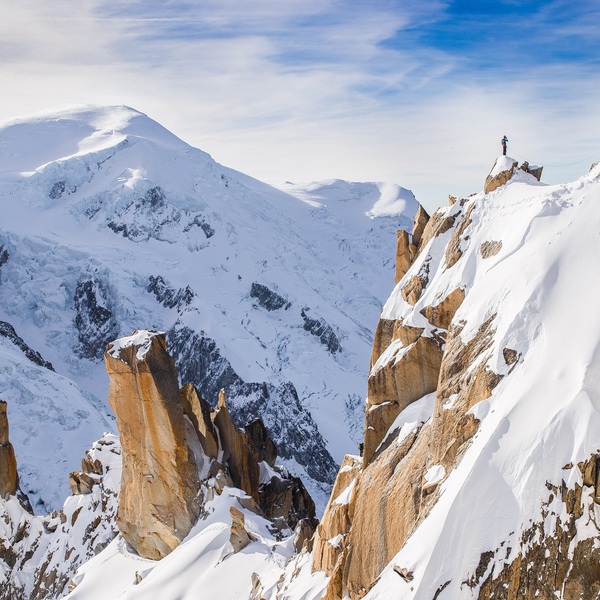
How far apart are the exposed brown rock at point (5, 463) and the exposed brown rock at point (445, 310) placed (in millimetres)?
35928

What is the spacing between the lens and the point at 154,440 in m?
38.3

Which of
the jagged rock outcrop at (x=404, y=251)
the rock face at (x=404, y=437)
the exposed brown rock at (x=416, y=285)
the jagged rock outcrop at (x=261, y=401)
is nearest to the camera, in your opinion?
the rock face at (x=404, y=437)

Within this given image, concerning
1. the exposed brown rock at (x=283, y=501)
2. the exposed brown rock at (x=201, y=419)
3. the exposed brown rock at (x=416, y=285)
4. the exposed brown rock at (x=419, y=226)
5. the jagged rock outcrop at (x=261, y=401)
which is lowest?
the jagged rock outcrop at (x=261, y=401)

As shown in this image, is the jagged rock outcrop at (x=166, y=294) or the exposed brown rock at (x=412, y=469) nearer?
the exposed brown rock at (x=412, y=469)

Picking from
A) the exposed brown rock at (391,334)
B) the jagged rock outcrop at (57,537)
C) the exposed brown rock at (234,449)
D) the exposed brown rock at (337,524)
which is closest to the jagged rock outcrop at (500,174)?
the exposed brown rock at (391,334)

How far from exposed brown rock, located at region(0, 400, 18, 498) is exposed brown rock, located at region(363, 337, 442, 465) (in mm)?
33971

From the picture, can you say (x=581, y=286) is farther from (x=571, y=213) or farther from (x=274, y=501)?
(x=274, y=501)

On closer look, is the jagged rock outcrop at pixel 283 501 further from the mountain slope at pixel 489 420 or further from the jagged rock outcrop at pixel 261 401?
the jagged rock outcrop at pixel 261 401

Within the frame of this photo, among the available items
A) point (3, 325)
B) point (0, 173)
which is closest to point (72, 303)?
point (3, 325)

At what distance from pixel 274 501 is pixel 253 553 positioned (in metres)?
10.1

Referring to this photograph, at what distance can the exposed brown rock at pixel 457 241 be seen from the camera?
24.2 metres

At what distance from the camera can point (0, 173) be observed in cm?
16762

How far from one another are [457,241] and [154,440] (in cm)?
1955

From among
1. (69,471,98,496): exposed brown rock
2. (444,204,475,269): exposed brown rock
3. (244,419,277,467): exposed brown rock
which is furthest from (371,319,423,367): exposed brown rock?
(69,471,98,496): exposed brown rock
